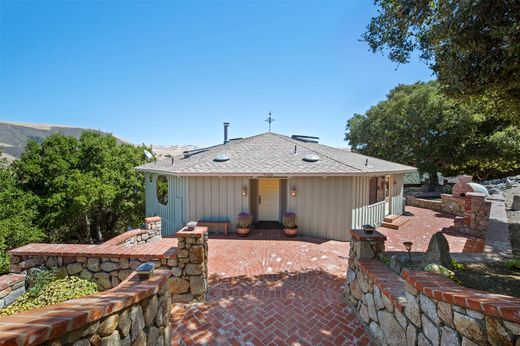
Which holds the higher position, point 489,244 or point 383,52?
point 383,52

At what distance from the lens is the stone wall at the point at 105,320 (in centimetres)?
152

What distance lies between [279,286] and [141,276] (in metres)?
3.16

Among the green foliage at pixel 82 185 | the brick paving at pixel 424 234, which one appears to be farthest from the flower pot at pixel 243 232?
the green foliage at pixel 82 185

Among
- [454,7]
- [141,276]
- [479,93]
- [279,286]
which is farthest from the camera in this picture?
[279,286]

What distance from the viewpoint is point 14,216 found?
35.6ft

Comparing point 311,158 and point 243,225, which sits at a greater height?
point 311,158

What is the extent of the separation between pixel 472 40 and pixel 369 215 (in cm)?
755

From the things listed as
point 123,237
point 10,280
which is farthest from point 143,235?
point 10,280

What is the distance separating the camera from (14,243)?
10227 mm

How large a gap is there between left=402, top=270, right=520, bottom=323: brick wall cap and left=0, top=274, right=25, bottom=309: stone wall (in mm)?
7475

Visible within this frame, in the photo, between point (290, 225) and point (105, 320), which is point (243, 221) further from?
point (105, 320)

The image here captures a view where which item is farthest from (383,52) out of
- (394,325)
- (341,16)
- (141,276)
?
(141,276)

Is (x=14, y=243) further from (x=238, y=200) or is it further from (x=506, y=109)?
(x=506, y=109)

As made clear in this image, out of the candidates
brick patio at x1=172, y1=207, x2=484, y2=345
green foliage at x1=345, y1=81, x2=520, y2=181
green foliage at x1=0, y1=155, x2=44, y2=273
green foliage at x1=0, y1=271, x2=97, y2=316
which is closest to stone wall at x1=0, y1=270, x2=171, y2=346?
brick patio at x1=172, y1=207, x2=484, y2=345
